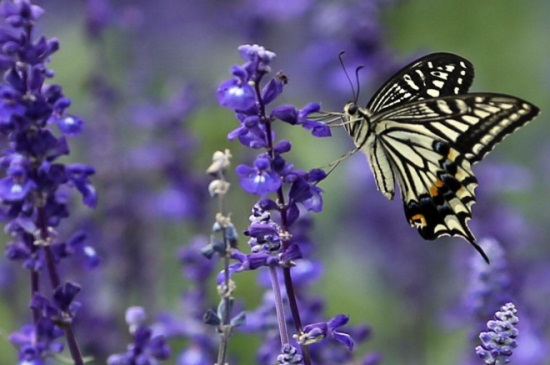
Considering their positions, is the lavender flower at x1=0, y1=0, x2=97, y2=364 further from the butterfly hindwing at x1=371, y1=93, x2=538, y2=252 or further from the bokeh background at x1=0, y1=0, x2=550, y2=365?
the bokeh background at x1=0, y1=0, x2=550, y2=365

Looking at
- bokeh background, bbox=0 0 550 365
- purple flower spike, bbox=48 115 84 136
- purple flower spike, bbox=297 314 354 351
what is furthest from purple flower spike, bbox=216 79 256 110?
bokeh background, bbox=0 0 550 365

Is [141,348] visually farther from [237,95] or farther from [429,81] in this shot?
[429,81]

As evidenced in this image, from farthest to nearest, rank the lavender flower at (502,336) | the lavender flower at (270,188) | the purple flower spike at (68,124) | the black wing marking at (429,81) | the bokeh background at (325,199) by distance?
the bokeh background at (325,199)
the black wing marking at (429,81)
the purple flower spike at (68,124)
the lavender flower at (270,188)
the lavender flower at (502,336)

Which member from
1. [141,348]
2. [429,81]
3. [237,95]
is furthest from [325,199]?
[237,95]

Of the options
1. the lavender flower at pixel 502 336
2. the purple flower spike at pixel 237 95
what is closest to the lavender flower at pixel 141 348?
the purple flower spike at pixel 237 95

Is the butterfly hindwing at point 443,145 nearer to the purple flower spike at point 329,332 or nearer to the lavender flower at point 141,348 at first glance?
the purple flower spike at point 329,332

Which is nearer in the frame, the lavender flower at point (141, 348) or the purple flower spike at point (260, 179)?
the purple flower spike at point (260, 179)

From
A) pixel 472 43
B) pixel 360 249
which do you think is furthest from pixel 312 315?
pixel 472 43
